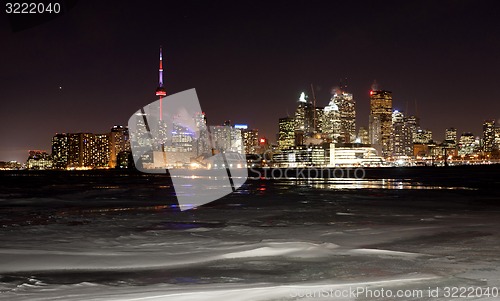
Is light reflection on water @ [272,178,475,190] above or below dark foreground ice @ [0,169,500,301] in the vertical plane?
above

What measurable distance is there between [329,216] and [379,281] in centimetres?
1058

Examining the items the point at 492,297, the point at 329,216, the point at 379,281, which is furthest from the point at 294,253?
the point at 329,216

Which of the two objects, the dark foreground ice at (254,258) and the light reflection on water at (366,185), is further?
the light reflection on water at (366,185)

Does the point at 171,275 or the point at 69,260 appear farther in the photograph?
the point at 69,260

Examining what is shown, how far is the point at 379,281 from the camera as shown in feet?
25.1

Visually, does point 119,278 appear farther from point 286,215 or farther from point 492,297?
point 286,215

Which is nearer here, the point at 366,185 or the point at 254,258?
the point at 254,258

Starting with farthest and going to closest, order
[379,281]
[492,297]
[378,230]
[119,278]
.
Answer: [378,230] < [119,278] < [379,281] < [492,297]

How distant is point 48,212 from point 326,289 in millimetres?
17149

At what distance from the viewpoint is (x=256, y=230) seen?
14.3 meters

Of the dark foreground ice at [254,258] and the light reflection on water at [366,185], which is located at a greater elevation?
the light reflection on water at [366,185]

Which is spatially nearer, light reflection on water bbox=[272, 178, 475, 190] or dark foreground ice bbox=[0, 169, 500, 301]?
dark foreground ice bbox=[0, 169, 500, 301]

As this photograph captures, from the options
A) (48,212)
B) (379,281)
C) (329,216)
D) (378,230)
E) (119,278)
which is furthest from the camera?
(48,212)

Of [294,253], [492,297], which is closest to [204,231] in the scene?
[294,253]
